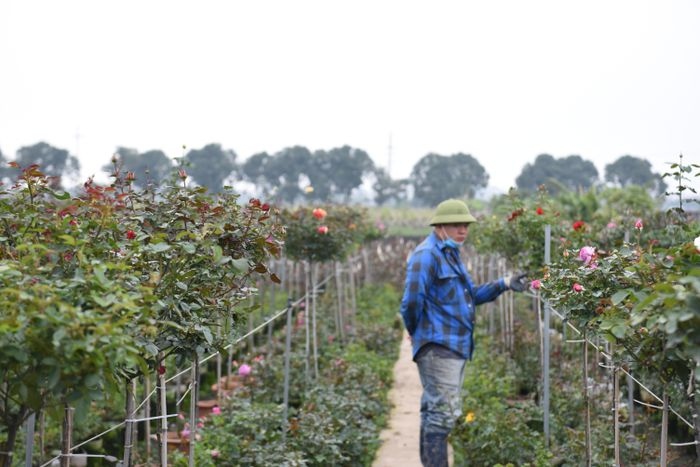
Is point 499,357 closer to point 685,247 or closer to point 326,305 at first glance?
point 326,305

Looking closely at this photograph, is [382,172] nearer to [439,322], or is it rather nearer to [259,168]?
[259,168]

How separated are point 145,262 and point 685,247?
5.74 feet

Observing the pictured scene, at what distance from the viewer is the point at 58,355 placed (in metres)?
1.78

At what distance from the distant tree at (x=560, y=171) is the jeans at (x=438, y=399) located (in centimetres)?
6013

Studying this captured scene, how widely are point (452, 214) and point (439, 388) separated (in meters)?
1.08

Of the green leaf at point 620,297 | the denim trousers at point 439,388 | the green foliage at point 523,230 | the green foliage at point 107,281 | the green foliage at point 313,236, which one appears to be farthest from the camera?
the green foliage at point 313,236

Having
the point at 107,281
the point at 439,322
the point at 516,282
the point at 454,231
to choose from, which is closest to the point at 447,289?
the point at 439,322

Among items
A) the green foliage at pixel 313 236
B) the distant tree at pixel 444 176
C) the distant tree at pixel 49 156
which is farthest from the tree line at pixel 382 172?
the green foliage at pixel 313 236

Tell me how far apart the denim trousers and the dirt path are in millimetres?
1137

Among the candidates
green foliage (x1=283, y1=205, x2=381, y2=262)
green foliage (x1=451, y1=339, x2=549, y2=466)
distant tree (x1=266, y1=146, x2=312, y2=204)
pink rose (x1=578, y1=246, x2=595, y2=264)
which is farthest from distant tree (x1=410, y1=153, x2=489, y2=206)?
pink rose (x1=578, y1=246, x2=595, y2=264)

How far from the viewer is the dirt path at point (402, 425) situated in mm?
5617

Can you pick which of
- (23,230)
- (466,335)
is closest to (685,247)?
(23,230)

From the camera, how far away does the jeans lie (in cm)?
444

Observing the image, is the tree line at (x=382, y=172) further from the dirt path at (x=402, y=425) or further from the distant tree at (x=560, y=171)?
the dirt path at (x=402, y=425)
